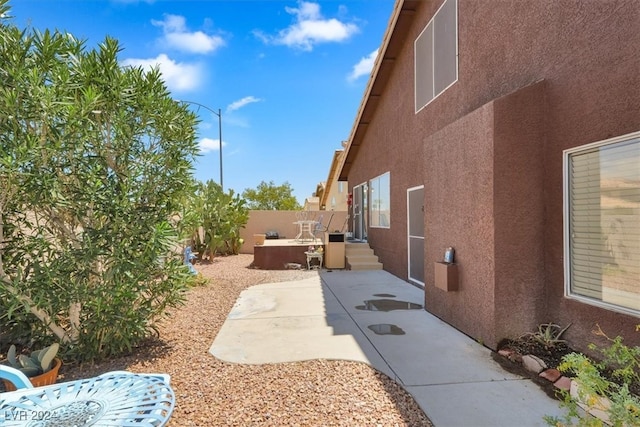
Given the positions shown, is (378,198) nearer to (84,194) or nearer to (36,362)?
(84,194)

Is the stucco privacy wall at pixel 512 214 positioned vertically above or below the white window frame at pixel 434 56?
below

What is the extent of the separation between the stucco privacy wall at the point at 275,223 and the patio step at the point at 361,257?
200 inches

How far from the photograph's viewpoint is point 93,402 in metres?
2.35

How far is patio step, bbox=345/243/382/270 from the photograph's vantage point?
447 inches

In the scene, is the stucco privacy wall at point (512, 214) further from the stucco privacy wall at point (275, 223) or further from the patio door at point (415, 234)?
the stucco privacy wall at point (275, 223)

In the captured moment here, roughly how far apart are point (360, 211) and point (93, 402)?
41.2ft

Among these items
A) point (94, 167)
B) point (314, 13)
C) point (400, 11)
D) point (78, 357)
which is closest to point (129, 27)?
point (314, 13)

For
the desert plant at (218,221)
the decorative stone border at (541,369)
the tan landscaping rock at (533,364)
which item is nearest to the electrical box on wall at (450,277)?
the decorative stone border at (541,369)

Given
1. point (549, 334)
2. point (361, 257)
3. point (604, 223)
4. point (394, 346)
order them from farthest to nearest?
point (361, 257), point (394, 346), point (549, 334), point (604, 223)

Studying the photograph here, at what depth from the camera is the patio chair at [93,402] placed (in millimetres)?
2125

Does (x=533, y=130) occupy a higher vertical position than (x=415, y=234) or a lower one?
higher

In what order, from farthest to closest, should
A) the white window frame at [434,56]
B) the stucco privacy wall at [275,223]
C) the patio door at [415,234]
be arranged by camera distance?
the stucco privacy wall at [275,223], the patio door at [415,234], the white window frame at [434,56]

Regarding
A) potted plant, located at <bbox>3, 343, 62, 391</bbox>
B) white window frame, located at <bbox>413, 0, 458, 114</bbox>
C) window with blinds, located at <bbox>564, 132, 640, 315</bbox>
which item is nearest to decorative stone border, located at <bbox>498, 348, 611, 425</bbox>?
window with blinds, located at <bbox>564, 132, 640, 315</bbox>

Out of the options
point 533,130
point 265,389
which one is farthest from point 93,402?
point 533,130
